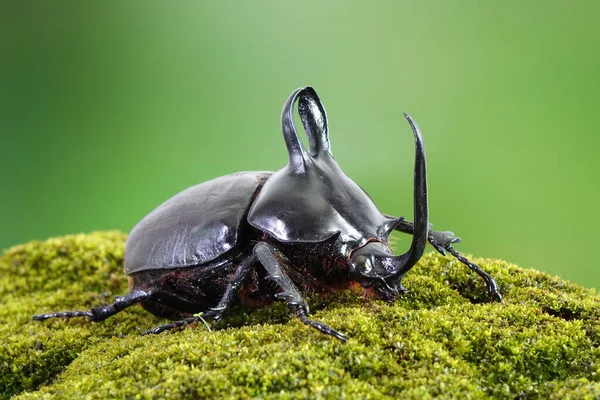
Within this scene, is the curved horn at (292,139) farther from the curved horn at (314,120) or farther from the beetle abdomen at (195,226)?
the beetle abdomen at (195,226)

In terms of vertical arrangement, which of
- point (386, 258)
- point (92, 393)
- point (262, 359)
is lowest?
point (92, 393)

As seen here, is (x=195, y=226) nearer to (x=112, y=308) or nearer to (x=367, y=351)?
(x=112, y=308)

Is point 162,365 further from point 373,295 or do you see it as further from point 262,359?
point 373,295

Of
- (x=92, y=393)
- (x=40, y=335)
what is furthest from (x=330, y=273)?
(x=40, y=335)

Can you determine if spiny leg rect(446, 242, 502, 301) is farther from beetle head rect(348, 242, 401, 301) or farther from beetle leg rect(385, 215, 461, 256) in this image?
beetle head rect(348, 242, 401, 301)

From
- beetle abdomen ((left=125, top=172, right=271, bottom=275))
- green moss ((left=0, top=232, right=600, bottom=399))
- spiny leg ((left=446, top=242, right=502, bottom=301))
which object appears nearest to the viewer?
green moss ((left=0, top=232, right=600, bottom=399))

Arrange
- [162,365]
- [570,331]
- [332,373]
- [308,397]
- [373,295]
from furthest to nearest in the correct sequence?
[373,295] < [570,331] < [162,365] < [332,373] < [308,397]

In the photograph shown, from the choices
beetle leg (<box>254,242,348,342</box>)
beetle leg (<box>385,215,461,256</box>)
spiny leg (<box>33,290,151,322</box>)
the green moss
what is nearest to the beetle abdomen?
spiny leg (<box>33,290,151,322</box>)

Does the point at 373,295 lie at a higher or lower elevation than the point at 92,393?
higher
